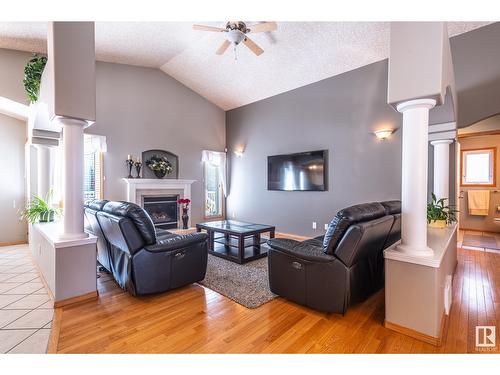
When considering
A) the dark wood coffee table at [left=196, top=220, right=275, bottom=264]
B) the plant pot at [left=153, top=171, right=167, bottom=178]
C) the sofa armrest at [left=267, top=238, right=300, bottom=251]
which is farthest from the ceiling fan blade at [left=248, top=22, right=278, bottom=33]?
the plant pot at [left=153, top=171, right=167, bottom=178]

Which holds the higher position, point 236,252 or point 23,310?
point 236,252

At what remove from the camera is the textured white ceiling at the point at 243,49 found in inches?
157

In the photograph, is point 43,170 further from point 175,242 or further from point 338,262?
point 338,262

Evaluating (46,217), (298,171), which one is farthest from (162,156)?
(298,171)

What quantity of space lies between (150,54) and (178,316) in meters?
5.01

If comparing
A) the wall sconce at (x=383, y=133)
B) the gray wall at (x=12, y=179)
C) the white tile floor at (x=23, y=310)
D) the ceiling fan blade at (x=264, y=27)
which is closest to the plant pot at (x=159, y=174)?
the gray wall at (x=12, y=179)

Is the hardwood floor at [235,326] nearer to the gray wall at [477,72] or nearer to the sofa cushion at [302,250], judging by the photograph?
the sofa cushion at [302,250]

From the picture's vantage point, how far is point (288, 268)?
101 inches

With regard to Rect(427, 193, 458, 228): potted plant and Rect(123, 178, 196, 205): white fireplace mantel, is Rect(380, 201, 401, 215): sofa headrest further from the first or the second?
Rect(123, 178, 196, 205): white fireplace mantel

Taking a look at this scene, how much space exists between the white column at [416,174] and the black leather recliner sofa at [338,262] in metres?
0.31

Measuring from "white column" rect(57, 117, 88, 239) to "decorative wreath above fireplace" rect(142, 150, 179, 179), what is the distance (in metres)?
3.13

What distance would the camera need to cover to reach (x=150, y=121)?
19.1 ft

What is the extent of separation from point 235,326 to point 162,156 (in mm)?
4777
